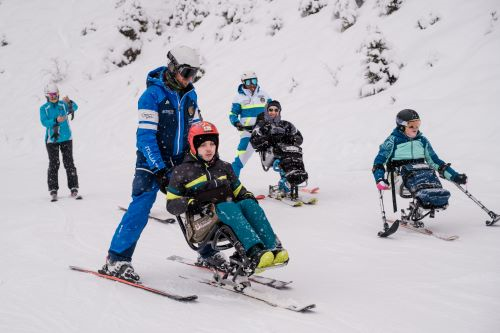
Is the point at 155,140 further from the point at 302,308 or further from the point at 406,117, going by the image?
the point at 406,117

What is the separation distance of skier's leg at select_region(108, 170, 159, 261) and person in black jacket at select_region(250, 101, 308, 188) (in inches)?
169

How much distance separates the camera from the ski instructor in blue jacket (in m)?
5.05

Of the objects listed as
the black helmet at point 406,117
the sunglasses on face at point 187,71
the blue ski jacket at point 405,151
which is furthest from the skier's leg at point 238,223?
the black helmet at point 406,117

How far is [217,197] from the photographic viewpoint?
189 inches

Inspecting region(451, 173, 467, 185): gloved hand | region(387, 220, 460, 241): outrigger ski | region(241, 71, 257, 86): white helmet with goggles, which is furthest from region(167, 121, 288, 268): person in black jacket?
region(241, 71, 257, 86): white helmet with goggles

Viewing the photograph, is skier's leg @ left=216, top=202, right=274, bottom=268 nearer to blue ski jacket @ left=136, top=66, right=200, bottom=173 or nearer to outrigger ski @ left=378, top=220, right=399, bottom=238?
blue ski jacket @ left=136, top=66, right=200, bottom=173

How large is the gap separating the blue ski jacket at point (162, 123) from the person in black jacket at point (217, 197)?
0.36 metres

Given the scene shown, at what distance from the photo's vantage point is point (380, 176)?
6770 millimetres

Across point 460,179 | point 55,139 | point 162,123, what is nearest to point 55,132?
point 55,139

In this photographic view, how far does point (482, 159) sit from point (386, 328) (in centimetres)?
702

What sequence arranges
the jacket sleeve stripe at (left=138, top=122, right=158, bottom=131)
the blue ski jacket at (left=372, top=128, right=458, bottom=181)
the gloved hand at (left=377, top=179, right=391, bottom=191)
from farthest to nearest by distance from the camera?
the blue ski jacket at (left=372, top=128, right=458, bottom=181)
the gloved hand at (left=377, top=179, right=391, bottom=191)
the jacket sleeve stripe at (left=138, top=122, right=158, bottom=131)

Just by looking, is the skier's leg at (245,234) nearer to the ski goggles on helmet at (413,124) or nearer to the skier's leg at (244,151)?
the ski goggles on helmet at (413,124)

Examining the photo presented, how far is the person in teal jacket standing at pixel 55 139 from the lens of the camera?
A: 10328mm

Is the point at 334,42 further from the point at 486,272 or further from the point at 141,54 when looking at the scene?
the point at 486,272
